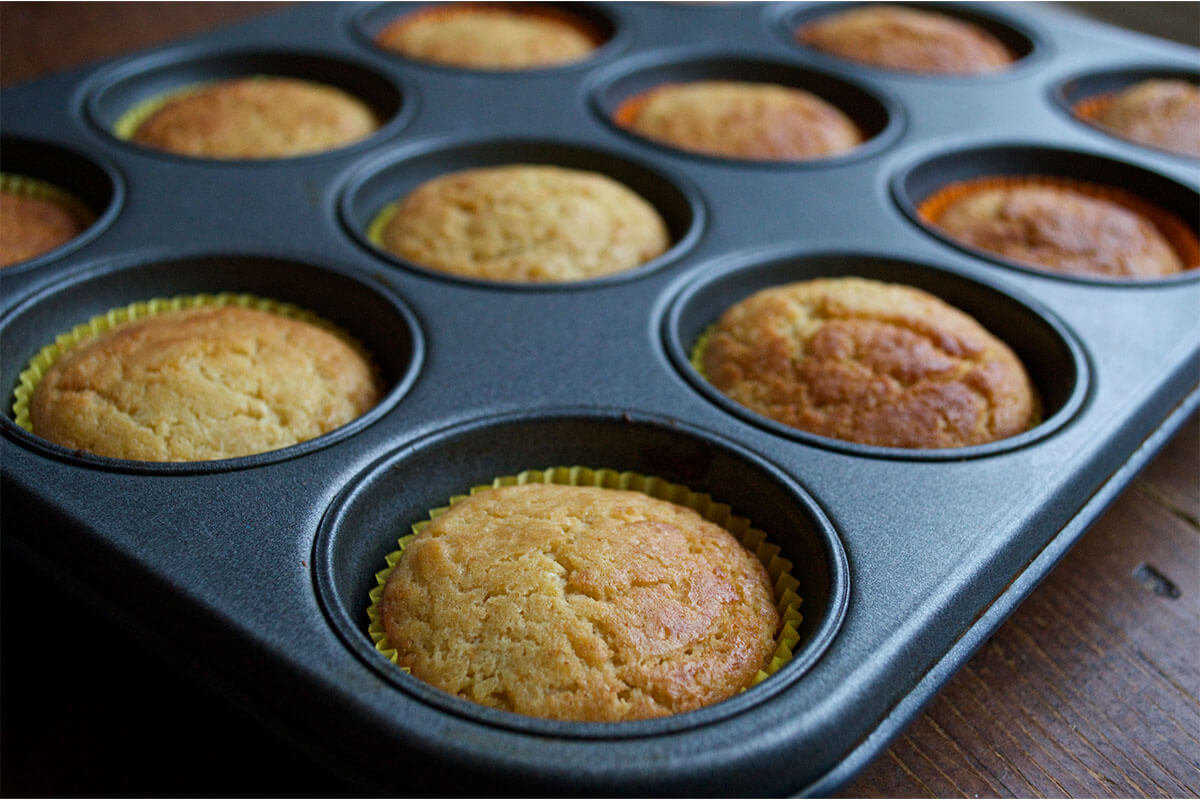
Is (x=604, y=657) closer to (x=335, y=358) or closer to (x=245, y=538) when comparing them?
(x=245, y=538)

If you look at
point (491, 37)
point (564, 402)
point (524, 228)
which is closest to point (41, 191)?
point (524, 228)

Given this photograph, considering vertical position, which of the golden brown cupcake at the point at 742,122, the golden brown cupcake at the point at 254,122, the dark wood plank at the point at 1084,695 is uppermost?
the golden brown cupcake at the point at 742,122

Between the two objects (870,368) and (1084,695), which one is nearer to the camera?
(1084,695)

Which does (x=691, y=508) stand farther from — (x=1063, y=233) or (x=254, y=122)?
(x=254, y=122)

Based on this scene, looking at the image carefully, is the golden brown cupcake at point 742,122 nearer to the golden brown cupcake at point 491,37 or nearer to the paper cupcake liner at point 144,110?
the golden brown cupcake at point 491,37

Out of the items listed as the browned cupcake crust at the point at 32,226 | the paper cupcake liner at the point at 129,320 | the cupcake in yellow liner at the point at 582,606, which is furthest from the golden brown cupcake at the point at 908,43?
the browned cupcake crust at the point at 32,226

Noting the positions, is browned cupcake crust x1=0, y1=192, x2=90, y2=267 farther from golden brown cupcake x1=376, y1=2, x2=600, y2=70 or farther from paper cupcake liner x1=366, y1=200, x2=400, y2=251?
golden brown cupcake x1=376, y1=2, x2=600, y2=70
